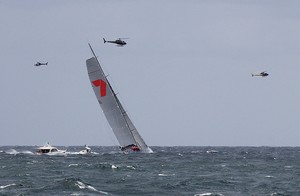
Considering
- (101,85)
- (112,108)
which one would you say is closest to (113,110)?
(112,108)

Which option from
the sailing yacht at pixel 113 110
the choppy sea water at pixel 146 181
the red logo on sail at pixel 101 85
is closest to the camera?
the choppy sea water at pixel 146 181

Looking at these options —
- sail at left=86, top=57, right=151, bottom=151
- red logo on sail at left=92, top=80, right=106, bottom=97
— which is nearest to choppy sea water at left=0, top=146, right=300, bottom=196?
sail at left=86, top=57, right=151, bottom=151

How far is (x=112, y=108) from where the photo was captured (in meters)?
110

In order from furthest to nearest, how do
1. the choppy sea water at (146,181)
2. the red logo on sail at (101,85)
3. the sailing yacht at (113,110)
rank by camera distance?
the red logo on sail at (101,85)
the sailing yacht at (113,110)
the choppy sea water at (146,181)

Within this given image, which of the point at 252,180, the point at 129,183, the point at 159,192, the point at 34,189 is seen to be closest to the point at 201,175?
the point at 252,180

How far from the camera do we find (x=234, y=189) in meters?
52.3

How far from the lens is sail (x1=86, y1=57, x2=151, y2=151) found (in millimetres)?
109188

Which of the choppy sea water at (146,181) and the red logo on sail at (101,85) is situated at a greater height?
the red logo on sail at (101,85)

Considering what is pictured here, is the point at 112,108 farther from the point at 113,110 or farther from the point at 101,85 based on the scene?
the point at 101,85

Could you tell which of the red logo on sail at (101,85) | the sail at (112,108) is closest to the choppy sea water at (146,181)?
the sail at (112,108)

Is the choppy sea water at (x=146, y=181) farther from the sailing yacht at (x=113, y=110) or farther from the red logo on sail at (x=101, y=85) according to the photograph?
the red logo on sail at (x=101, y=85)

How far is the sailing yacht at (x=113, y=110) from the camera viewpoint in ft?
358

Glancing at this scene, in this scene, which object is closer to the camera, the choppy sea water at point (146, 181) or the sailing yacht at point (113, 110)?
the choppy sea water at point (146, 181)

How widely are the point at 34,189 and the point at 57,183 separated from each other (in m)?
4.42
